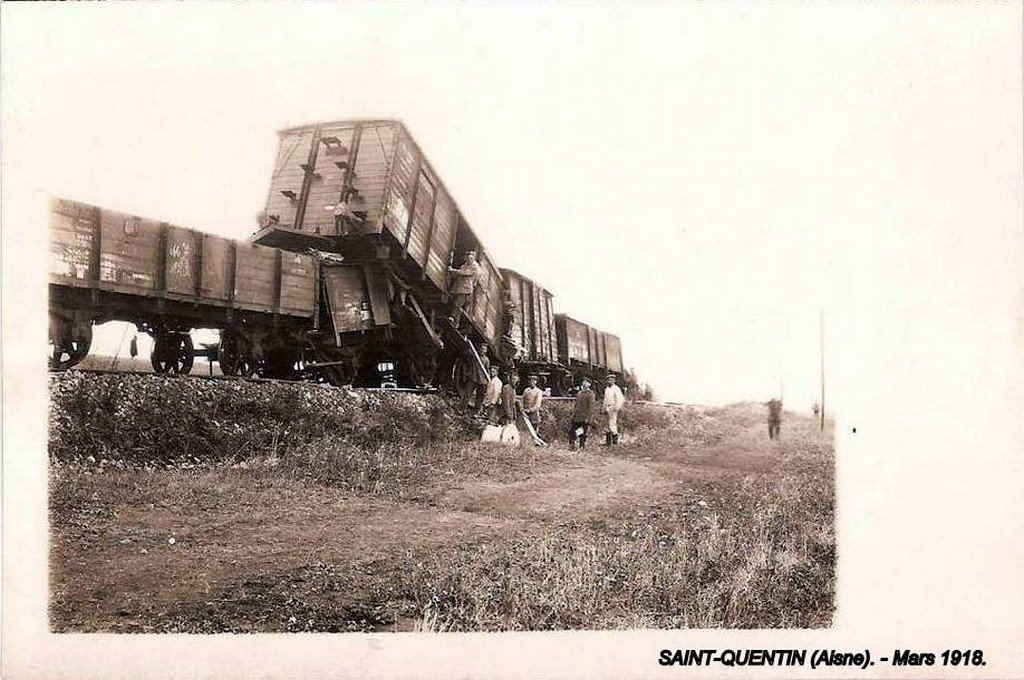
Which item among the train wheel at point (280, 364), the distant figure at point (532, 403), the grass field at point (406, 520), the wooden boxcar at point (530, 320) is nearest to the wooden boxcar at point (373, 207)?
the wooden boxcar at point (530, 320)

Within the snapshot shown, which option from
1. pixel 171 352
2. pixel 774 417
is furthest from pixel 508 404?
pixel 171 352

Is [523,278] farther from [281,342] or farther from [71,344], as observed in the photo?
[71,344]

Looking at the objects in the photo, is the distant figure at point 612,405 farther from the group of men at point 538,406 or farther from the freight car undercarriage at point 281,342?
the freight car undercarriage at point 281,342

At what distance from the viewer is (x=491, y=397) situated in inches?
227

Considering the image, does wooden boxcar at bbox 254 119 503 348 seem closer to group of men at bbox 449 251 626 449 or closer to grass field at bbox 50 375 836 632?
group of men at bbox 449 251 626 449

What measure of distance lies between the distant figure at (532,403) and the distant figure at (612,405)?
56cm

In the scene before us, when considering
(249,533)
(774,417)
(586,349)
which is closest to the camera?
(249,533)

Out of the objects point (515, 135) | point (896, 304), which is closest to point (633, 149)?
point (515, 135)

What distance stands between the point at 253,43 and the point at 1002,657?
624 cm

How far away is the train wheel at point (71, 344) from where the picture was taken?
4.31m

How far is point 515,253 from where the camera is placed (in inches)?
195

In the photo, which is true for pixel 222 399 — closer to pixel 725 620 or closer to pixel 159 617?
pixel 159 617

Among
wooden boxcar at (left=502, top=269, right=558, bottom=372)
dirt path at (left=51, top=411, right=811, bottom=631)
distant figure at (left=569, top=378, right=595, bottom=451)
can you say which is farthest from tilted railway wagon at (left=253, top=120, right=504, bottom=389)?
dirt path at (left=51, top=411, right=811, bottom=631)

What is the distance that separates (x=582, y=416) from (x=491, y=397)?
2.49 ft
